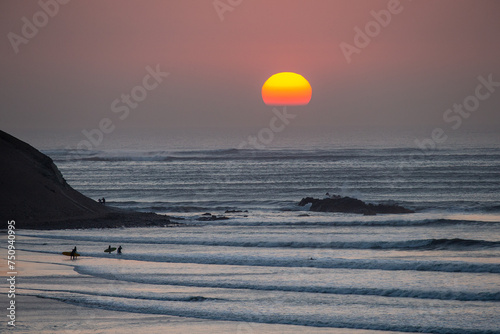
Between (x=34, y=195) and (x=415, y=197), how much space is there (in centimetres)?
2952

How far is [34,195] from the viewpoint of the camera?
35.8 metres

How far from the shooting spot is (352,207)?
41688 mm

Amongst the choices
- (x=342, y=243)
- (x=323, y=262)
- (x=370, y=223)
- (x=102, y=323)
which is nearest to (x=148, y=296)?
(x=102, y=323)

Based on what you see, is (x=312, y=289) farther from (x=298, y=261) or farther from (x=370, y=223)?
(x=370, y=223)

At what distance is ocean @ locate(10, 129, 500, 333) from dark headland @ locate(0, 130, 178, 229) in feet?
6.82

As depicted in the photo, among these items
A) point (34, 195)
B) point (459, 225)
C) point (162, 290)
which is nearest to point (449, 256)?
point (459, 225)

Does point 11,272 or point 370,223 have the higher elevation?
point 370,223

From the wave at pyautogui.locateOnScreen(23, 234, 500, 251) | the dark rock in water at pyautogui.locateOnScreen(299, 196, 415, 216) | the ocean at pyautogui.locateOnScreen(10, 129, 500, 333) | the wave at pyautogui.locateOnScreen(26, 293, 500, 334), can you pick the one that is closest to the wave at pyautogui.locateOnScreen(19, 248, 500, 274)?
the ocean at pyautogui.locateOnScreen(10, 129, 500, 333)

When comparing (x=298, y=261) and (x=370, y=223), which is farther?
(x=370, y=223)

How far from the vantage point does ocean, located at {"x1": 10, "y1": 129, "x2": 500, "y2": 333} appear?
17.2 meters

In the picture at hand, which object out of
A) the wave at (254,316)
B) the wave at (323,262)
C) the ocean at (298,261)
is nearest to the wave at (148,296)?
the ocean at (298,261)

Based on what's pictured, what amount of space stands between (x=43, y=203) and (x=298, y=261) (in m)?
18.3

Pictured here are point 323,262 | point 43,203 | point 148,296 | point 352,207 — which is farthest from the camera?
point 352,207

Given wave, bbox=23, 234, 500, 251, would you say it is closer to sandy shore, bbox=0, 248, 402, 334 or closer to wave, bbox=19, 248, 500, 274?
wave, bbox=19, 248, 500, 274
